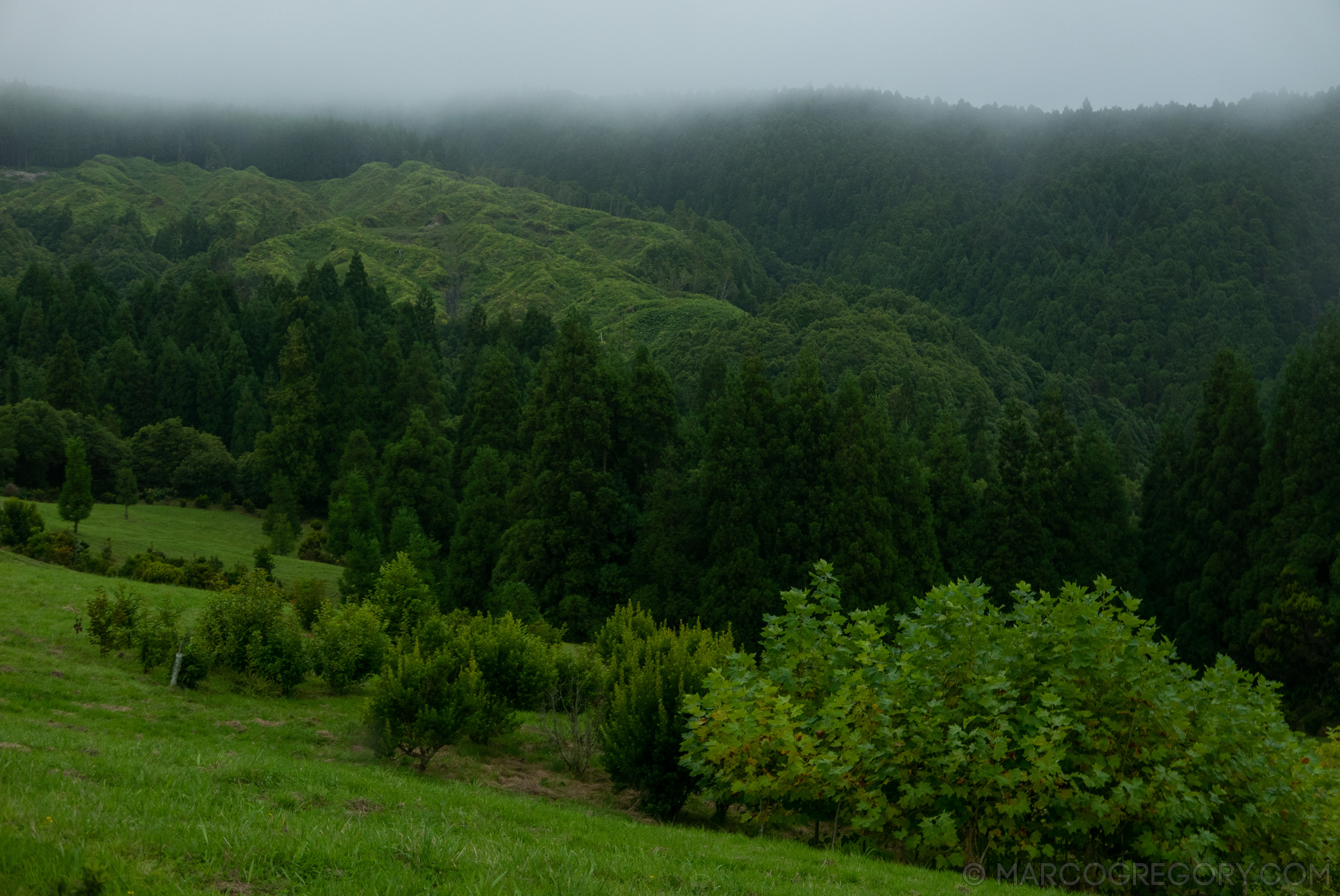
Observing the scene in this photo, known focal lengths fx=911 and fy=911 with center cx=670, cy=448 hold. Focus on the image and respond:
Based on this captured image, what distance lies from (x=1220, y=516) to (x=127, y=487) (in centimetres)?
6421

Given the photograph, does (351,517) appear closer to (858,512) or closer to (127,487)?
(127,487)

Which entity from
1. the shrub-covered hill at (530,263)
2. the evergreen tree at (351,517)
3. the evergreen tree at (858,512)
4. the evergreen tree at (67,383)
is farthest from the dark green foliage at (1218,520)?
the evergreen tree at (67,383)

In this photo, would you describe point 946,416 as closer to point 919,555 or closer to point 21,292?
point 919,555

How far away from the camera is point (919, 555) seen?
44719 millimetres

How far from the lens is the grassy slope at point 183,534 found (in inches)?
1837

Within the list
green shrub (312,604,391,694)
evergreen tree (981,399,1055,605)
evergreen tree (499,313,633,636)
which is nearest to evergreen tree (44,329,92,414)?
evergreen tree (499,313,633,636)

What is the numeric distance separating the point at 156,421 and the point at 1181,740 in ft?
Answer: 288

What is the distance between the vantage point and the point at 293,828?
7.72 m

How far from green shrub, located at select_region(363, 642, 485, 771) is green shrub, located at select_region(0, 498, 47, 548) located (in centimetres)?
3067

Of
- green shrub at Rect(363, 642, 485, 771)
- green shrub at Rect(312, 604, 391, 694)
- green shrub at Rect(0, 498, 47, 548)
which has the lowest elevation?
green shrub at Rect(0, 498, 47, 548)

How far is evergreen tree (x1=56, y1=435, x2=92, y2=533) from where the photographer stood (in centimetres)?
4416

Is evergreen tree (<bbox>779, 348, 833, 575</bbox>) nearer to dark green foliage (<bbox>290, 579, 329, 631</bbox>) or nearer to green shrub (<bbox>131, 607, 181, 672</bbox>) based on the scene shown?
dark green foliage (<bbox>290, 579, 329, 631</bbox>)

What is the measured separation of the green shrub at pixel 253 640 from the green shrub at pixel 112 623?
1705 mm

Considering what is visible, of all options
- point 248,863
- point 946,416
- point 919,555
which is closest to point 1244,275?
point 946,416
